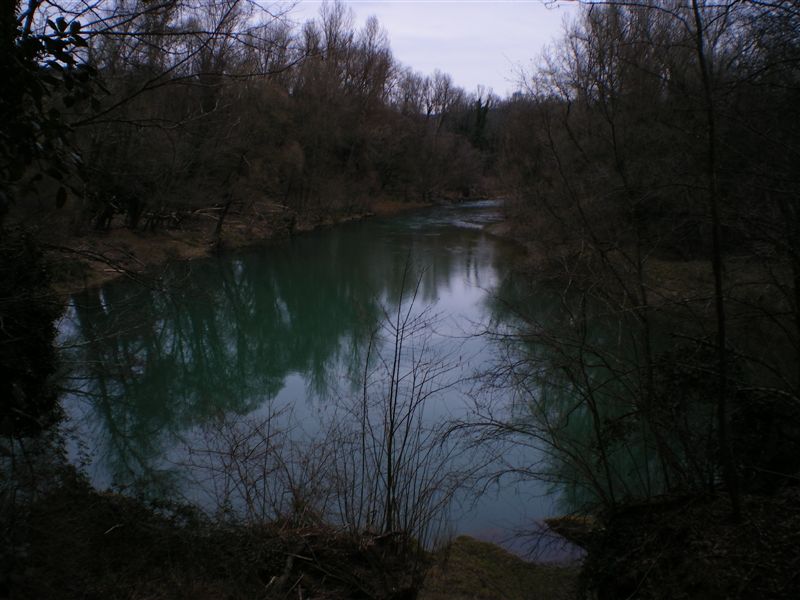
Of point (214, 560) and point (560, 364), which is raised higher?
point (560, 364)

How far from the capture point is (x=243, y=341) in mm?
12984

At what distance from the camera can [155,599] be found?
150 inches

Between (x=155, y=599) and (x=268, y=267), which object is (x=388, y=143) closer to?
(x=268, y=267)

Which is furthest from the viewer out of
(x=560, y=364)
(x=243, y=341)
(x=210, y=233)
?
(x=210, y=233)

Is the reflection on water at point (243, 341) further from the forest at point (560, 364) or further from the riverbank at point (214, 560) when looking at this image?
the riverbank at point (214, 560)

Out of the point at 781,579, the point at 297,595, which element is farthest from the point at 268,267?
the point at 781,579

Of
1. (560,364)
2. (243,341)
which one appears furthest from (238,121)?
(243,341)

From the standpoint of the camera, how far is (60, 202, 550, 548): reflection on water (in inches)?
283

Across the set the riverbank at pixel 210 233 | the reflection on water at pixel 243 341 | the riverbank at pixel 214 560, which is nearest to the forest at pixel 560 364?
the riverbank at pixel 214 560

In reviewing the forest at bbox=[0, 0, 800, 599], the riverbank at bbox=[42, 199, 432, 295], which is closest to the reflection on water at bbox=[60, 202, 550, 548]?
the forest at bbox=[0, 0, 800, 599]

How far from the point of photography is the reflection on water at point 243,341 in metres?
7.18

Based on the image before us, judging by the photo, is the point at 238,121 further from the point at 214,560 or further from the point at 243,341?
the point at 243,341

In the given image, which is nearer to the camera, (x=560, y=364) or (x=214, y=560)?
(x=214, y=560)

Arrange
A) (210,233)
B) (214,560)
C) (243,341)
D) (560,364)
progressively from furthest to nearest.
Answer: (210,233)
(243,341)
(560,364)
(214,560)
